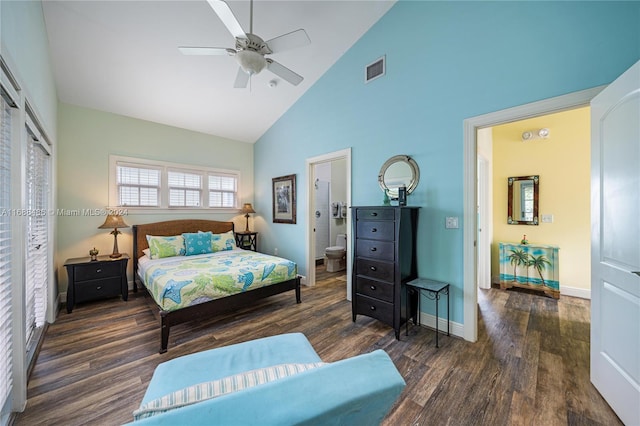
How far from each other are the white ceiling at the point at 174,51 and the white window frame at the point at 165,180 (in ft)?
2.45

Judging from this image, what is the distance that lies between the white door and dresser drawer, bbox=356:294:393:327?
1477 millimetres

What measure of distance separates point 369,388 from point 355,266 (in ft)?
7.19

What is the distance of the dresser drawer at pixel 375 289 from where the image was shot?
8.23 ft

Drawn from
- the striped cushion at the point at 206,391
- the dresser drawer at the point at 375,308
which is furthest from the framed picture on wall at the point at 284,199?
the striped cushion at the point at 206,391

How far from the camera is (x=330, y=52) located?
135 inches

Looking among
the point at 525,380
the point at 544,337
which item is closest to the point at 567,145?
the point at 544,337

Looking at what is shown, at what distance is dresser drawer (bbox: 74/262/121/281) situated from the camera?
10.5ft

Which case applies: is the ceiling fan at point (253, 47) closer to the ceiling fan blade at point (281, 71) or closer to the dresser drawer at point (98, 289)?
the ceiling fan blade at point (281, 71)

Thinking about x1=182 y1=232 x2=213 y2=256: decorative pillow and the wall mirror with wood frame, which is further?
x1=182 y1=232 x2=213 y2=256: decorative pillow

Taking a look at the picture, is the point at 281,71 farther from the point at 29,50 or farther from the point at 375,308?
the point at 375,308

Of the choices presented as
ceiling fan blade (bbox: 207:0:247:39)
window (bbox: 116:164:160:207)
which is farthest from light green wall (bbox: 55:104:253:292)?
ceiling fan blade (bbox: 207:0:247:39)

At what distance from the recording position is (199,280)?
8.45ft

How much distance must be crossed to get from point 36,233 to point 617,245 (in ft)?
15.7

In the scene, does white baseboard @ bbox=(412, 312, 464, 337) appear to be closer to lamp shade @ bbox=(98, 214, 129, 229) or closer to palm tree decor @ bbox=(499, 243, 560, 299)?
palm tree decor @ bbox=(499, 243, 560, 299)
